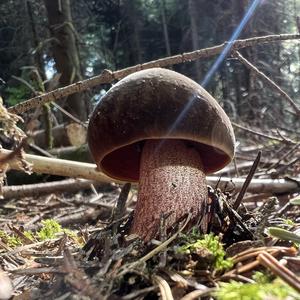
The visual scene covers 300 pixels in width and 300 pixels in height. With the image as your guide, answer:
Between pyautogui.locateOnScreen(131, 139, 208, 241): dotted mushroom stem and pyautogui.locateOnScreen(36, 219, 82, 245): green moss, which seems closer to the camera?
pyautogui.locateOnScreen(131, 139, 208, 241): dotted mushroom stem

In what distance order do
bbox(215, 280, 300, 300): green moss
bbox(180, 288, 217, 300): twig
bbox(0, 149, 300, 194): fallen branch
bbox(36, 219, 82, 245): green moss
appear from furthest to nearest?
bbox(0, 149, 300, 194): fallen branch, bbox(36, 219, 82, 245): green moss, bbox(180, 288, 217, 300): twig, bbox(215, 280, 300, 300): green moss

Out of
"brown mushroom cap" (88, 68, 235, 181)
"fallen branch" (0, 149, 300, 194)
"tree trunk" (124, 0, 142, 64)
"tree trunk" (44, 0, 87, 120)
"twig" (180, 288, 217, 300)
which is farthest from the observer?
"tree trunk" (124, 0, 142, 64)

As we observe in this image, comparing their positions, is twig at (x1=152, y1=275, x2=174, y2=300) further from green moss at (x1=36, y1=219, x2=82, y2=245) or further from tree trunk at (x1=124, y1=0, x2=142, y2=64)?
tree trunk at (x1=124, y1=0, x2=142, y2=64)

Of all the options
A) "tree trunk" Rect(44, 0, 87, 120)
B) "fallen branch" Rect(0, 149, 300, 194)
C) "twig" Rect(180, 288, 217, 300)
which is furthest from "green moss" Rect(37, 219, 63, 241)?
"tree trunk" Rect(44, 0, 87, 120)

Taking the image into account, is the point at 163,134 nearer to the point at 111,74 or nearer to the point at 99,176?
the point at 111,74

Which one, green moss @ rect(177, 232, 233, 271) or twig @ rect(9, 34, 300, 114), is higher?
twig @ rect(9, 34, 300, 114)

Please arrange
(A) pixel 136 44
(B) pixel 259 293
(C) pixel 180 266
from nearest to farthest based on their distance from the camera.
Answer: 1. (B) pixel 259 293
2. (C) pixel 180 266
3. (A) pixel 136 44

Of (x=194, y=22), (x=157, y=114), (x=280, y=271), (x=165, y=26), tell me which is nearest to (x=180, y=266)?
(x=280, y=271)
